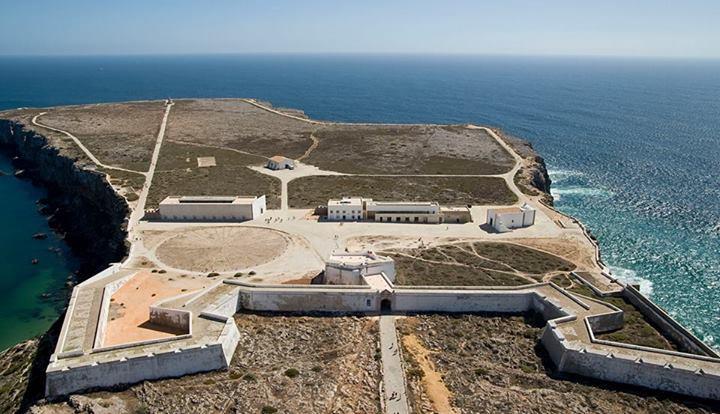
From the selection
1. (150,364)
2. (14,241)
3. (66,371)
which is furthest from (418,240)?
(14,241)

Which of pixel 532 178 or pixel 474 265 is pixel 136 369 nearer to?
pixel 474 265

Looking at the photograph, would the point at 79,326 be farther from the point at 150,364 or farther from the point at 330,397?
the point at 330,397

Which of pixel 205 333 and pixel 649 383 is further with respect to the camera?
pixel 205 333

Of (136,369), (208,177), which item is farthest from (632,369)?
(208,177)

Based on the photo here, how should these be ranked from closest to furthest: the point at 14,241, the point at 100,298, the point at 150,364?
the point at 150,364
the point at 100,298
the point at 14,241

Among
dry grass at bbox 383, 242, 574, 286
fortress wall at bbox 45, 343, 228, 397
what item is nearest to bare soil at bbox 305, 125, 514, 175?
dry grass at bbox 383, 242, 574, 286

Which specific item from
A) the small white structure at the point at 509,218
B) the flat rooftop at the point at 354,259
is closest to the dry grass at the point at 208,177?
the flat rooftop at the point at 354,259
